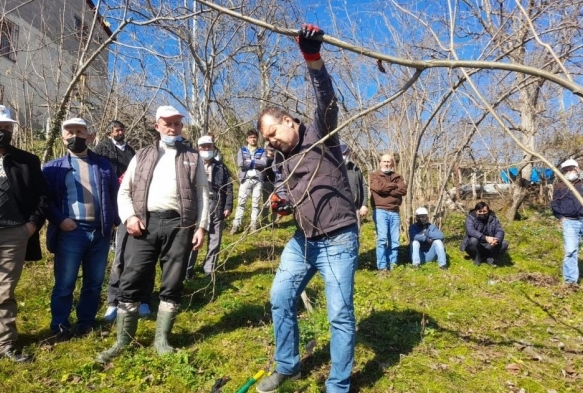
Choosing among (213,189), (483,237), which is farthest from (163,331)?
(483,237)

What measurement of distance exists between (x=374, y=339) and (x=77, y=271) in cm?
264

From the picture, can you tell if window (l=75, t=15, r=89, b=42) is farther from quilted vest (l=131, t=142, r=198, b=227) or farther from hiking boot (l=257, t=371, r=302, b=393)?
hiking boot (l=257, t=371, r=302, b=393)

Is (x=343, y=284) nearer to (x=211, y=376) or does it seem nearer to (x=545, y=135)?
(x=211, y=376)

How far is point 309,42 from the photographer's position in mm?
1974

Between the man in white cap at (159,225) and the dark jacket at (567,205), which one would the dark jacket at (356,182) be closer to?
the dark jacket at (567,205)

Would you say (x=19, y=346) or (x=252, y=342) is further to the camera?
(x=252, y=342)

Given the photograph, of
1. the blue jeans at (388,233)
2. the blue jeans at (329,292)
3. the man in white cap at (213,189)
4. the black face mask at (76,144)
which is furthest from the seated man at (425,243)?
the black face mask at (76,144)

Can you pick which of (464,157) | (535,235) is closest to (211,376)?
(464,157)

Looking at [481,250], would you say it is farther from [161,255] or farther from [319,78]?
[319,78]

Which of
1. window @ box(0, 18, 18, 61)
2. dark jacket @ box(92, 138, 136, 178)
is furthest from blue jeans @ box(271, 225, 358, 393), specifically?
window @ box(0, 18, 18, 61)

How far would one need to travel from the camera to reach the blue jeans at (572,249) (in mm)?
5695

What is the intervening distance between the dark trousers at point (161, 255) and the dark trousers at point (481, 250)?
16.7 feet

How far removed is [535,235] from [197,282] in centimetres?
721

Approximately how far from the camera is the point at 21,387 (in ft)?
8.95
